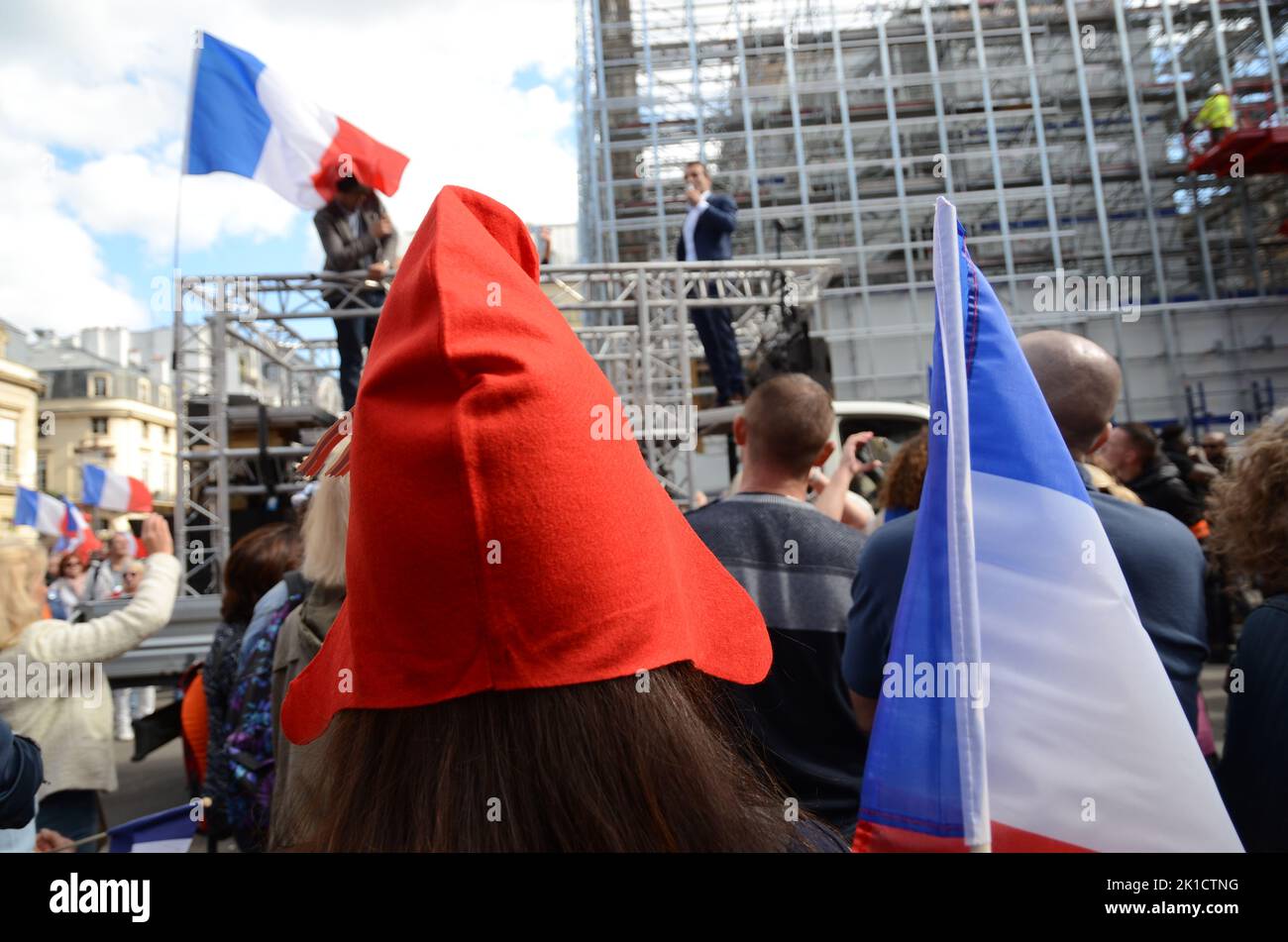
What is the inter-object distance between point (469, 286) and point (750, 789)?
0.59m

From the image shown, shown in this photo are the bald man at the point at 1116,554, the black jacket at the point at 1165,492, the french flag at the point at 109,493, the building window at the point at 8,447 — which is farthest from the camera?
the building window at the point at 8,447

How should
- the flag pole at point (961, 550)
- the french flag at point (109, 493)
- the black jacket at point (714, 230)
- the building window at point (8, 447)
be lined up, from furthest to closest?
1. the building window at point (8, 447)
2. the french flag at point (109, 493)
3. the black jacket at point (714, 230)
4. the flag pole at point (961, 550)

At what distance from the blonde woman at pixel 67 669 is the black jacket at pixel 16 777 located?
880 millimetres

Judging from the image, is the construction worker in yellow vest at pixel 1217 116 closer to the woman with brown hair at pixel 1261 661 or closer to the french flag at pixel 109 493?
the woman with brown hair at pixel 1261 661

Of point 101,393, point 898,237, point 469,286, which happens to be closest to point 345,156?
point 469,286

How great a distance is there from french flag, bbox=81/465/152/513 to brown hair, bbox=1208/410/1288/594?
1138cm

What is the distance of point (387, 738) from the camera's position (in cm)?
74

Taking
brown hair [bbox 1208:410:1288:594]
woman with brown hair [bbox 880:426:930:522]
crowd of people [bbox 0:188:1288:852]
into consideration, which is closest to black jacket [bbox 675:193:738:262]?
woman with brown hair [bbox 880:426:930:522]

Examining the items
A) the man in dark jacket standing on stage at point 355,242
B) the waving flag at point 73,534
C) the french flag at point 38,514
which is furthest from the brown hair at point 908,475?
the french flag at point 38,514

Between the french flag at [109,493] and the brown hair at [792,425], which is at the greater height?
the french flag at [109,493]

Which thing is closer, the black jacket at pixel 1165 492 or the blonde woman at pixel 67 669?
the blonde woman at pixel 67 669

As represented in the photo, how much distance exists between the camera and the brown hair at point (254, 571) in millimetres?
2988

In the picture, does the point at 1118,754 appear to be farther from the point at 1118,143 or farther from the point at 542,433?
the point at 1118,143

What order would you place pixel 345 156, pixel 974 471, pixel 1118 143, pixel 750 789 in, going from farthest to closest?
pixel 1118 143 → pixel 345 156 → pixel 974 471 → pixel 750 789
